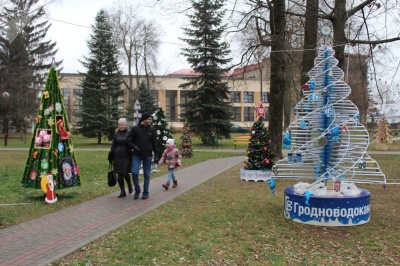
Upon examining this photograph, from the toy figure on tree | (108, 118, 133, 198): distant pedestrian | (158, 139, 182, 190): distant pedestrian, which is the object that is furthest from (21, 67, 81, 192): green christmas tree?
(158, 139, 182, 190): distant pedestrian

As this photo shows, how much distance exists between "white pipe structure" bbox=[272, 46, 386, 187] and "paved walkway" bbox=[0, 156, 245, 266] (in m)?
3.05

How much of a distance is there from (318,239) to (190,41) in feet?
89.3

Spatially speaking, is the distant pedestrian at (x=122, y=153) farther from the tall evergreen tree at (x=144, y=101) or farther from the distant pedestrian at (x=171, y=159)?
the tall evergreen tree at (x=144, y=101)

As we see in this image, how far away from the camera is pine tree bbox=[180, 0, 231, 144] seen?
31.1 metres

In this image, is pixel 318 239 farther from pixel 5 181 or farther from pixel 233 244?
pixel 5 181

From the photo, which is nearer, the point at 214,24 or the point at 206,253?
the point at 206,253

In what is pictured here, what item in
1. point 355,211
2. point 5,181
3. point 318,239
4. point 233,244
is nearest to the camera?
point 233,244

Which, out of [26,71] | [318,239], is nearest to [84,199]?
[318,239]

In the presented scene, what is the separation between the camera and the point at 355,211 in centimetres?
673

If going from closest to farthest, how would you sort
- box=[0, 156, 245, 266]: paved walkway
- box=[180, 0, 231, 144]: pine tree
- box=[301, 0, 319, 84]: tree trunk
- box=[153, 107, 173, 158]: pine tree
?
box=[0, 156, 245, 266]: paved walkway < box=[301, 0, 319, 84]: tree trunk < box=[153, 107, 173, 158]: pine tree < box=[180, 0, 231, 144]: pine tree

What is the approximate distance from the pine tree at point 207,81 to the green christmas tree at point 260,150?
18.3 m

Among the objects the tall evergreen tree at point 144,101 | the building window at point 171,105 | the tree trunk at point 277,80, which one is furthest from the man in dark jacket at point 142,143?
the building window at point 171,105

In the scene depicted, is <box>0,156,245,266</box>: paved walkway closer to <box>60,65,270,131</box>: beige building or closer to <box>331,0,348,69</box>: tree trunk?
<box>331,0,348,69</box>: tree trunk

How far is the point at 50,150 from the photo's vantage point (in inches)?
342
